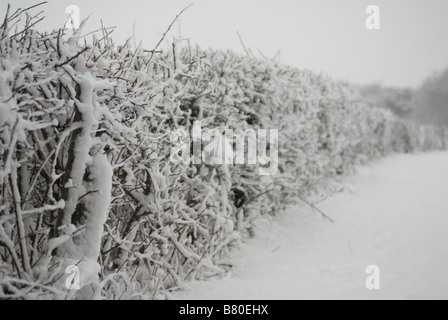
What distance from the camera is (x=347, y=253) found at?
12.7ft

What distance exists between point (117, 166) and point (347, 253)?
2.99m

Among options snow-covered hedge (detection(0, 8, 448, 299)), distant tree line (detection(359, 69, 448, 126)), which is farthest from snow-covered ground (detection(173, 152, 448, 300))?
distant tree line (detection(359, 69, 448, 126))

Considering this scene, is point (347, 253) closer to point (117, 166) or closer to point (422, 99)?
point (117, 166)

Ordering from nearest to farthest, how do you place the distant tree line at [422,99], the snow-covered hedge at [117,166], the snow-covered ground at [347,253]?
the snow-covered hedge at [117,166], the snow-covered ground at [347,253], the distant tree line at [422,99]

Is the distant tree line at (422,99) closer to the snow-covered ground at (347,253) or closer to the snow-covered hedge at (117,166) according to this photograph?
the snow-covered ground at (347,253)

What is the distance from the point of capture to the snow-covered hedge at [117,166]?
176cm

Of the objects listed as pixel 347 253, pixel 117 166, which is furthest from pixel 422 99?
pixel 117 166

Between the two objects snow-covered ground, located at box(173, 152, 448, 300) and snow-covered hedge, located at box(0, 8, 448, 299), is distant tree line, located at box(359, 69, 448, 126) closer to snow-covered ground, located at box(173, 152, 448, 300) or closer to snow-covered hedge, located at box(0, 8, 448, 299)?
snow-covered ground, located at box(173, 152, 448, 300)

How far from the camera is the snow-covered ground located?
2754 mm

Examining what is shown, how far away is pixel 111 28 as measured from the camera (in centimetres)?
245

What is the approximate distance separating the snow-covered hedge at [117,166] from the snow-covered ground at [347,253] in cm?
35

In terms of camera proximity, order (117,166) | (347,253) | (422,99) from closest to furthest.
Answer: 1. (117,166)
2. (347,253)
3. (422,99)

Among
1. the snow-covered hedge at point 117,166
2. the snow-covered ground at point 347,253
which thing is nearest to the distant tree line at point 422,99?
the snow-covered ground at point 347,253
